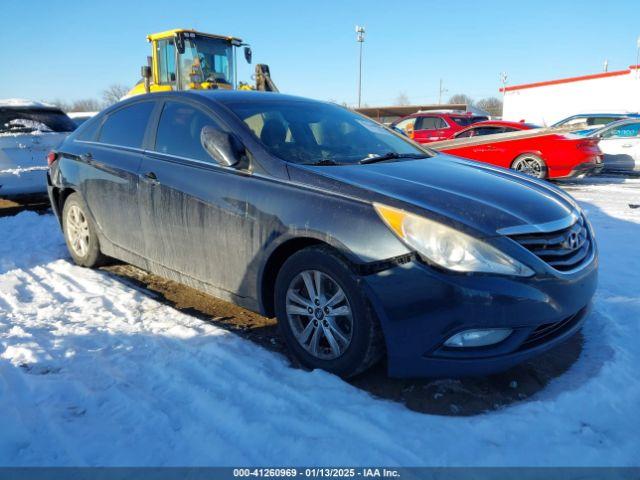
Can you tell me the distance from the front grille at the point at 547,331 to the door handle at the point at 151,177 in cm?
273

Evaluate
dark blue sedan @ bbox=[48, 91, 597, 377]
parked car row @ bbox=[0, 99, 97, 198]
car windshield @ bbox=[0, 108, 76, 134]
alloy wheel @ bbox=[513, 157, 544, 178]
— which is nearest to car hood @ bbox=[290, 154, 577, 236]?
dark blue sedan @ bbox=[48, 91, 597, 377]

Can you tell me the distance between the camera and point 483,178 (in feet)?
10.6

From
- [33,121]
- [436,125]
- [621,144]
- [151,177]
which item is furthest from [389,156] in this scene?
[436,125]

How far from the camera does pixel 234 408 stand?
8.30 feet

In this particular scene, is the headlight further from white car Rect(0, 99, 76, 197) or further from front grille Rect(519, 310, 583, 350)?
white car Rect(0, 99, 76, 197)

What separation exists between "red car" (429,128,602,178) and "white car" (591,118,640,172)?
6.05 feet

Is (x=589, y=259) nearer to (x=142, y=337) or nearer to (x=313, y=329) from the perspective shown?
(x=313, y=329)

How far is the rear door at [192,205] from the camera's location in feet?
10.6

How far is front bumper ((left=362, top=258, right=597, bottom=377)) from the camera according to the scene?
7.84 feet

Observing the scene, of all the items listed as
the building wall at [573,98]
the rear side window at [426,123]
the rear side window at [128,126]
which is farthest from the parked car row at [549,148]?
the building wall at [573,98]

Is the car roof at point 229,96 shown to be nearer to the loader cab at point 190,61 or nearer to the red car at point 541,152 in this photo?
the red car at point 541,152

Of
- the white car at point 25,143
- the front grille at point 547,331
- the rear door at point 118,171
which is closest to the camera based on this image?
the front grille at point 547,331

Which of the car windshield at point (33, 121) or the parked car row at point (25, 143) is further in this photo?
the car windshield at point (33, 121)

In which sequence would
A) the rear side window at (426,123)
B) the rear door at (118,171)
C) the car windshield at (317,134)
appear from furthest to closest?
1. the rear side window at (426,123)
2. the rear door at (118,171)
3. the car windshield at (317,134)
